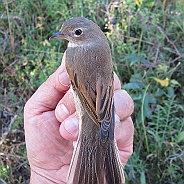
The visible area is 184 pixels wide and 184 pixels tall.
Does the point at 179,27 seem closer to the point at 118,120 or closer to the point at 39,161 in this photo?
the point at 118,120

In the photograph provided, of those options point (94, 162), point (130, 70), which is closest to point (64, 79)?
point (94, 162)

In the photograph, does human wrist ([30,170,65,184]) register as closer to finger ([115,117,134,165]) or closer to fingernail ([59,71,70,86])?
finger ([115,117,134,165])

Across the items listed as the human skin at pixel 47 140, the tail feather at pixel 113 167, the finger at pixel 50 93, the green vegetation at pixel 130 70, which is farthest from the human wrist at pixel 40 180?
the tail feather at pixel 113 167

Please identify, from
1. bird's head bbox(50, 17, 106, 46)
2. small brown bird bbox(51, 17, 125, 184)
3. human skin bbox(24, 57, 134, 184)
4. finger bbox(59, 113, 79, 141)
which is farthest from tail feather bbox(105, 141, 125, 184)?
bird's head bbox(50, 17, 106, 46)

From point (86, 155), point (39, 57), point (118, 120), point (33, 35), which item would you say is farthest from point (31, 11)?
point (86, 155)

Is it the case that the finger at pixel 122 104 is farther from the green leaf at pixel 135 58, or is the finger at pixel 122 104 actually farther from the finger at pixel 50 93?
the green leaf at pixel 135 58

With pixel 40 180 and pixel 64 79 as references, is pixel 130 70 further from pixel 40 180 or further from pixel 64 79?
pixel 40 180
